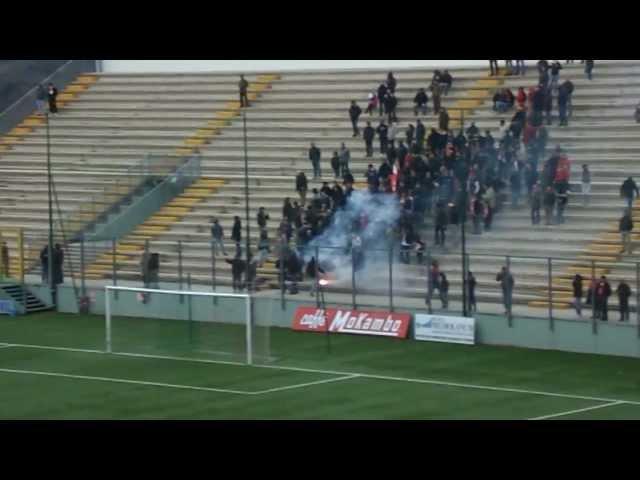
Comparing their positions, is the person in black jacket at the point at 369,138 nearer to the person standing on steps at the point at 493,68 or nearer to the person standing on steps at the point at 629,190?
the person standing on steps at the point at 493,68

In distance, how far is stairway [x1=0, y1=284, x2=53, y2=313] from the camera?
3756 centimetres

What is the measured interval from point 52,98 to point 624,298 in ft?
86.9

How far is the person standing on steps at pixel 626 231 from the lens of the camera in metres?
31.8

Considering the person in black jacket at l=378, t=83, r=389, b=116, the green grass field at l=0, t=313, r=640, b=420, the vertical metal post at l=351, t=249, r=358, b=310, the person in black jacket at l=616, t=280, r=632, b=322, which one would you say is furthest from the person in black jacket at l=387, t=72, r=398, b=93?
the person in black jacket at l=616, t=280, r=632, b=322

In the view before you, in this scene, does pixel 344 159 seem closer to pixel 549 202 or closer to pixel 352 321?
pixel 549 202

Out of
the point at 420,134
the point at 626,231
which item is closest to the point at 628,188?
the point at 626,231

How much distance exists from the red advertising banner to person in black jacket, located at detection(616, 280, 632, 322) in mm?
4986

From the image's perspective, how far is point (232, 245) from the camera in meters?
36.7

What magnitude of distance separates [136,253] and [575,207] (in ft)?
38.6

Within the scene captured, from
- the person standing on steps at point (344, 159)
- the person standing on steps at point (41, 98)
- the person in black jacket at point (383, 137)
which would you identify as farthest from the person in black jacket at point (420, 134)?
the person standing on steps at point (41, 98)

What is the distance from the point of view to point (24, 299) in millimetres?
37594

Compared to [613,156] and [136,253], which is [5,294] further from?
[613,156]

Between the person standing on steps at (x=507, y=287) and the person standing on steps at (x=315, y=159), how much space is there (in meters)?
10.3
